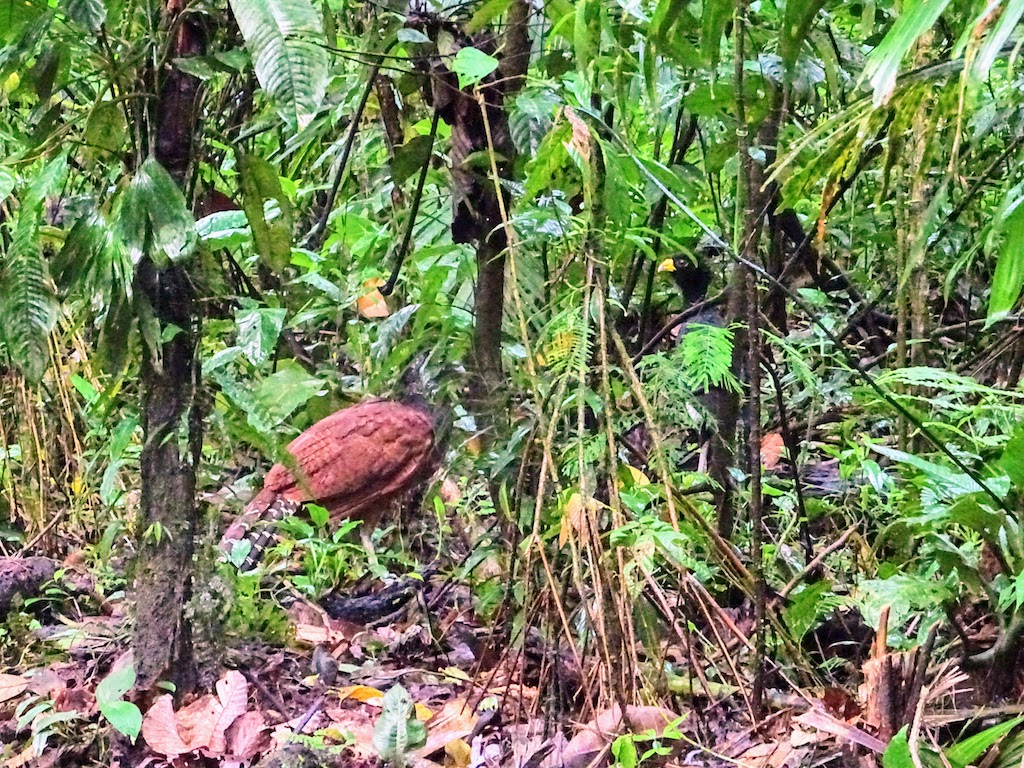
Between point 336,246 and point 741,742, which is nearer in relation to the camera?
point 741,742

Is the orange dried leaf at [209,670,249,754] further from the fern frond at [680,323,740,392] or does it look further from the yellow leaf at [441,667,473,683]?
the fern frond at [680,323,740,392]

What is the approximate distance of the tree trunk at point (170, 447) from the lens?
58.1 inches

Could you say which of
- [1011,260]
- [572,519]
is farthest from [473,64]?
[1011,260]

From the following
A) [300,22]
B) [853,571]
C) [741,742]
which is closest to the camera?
[300,22]

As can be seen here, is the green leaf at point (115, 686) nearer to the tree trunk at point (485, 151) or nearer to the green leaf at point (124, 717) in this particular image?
the green leaf at point (124, 717)

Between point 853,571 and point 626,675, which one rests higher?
point 626,675

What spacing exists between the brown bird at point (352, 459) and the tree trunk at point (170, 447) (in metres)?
0.81

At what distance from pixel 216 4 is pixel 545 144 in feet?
2.04

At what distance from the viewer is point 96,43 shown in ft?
4.58

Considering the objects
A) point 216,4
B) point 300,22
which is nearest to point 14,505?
point 216,4

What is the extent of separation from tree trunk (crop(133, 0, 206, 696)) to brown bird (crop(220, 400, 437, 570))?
2.65 feet

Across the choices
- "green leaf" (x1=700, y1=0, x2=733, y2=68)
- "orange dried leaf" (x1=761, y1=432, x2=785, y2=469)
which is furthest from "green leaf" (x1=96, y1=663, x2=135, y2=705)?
"orange dried leaf" (x1=761, y1=432, x2=785, y2=469)

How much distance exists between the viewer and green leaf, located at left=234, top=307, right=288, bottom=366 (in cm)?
153

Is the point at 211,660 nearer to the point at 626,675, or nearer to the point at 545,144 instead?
the point at 626,675
